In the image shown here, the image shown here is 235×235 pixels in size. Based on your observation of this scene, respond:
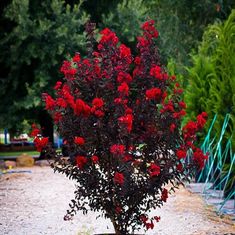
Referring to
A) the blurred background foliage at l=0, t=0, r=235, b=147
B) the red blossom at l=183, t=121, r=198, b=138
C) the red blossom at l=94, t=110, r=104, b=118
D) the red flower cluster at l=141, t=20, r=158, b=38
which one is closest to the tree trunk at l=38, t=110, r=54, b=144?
the blurred background foliage at l=0, t=0, r=235, b=147

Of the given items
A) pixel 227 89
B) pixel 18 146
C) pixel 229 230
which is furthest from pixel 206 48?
pixel 18 146

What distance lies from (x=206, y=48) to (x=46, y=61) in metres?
6.48

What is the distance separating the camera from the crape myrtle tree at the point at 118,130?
159 inches

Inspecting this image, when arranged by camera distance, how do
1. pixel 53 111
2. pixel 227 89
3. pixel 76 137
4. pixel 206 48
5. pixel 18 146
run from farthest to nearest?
pixel 18 146
pixel 206 48
pixel 227 89
pixel 53 111
pixel 76 137

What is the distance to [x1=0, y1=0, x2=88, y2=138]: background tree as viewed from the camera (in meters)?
15.4

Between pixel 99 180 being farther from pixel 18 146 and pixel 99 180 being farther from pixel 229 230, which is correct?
pixel 18 146

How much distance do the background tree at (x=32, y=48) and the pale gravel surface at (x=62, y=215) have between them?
5.70m

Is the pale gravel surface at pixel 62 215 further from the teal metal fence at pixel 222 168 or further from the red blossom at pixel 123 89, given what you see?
the red blossom at pixel 123 89

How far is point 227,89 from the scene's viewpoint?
26.4ft

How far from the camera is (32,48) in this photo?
50.8 ft

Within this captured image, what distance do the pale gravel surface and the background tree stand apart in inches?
225

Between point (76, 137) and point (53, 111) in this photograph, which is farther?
point (53, 111)

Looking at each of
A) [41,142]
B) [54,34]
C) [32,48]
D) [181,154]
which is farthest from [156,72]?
[54,34]

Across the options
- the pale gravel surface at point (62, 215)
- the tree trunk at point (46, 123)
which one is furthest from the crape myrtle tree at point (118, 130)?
the tree trunk at point (46, 123)
